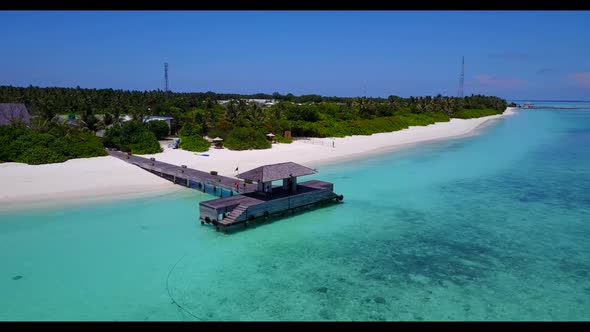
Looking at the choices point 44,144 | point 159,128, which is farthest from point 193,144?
point 44,144

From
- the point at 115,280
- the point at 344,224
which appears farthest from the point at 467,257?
the point at 115,280

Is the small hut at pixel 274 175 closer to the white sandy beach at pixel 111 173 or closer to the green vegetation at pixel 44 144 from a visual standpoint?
the white sandy beach at pixel 111 173

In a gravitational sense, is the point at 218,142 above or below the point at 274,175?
above

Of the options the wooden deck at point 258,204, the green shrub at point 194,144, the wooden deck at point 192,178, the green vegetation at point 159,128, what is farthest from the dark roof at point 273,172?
the green vegetation at point 159,128

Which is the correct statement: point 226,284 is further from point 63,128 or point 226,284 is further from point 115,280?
point 63,128

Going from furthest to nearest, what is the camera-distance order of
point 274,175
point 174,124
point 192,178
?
point 174,124
point 192,178
point 274,175

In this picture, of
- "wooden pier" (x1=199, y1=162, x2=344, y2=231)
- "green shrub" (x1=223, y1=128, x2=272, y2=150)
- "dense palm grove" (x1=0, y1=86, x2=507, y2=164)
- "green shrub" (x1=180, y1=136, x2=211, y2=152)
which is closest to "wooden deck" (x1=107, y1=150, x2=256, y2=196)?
"wooden pier" (x1=199, y1=162, x2=344, y2=231)

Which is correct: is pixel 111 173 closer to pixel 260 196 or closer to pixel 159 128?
pixel 260 196
